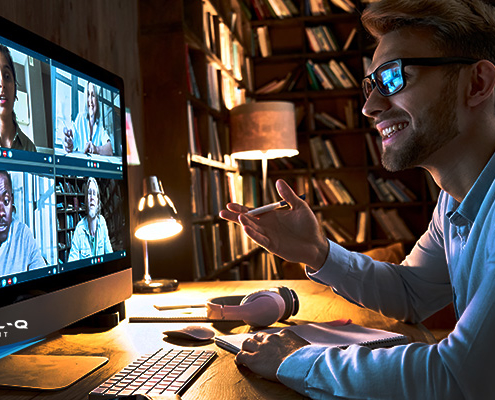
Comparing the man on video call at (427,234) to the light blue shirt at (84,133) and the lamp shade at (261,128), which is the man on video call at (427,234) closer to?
the light blue shirt at (84,133)

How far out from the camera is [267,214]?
1325 millimetres

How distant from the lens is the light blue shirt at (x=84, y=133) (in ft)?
3.07

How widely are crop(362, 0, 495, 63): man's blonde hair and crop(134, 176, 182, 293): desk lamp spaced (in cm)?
89

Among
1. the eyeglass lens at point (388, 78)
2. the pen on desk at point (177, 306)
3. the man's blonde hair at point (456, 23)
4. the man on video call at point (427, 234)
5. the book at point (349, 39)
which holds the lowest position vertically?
the pen on desk at point (177, 306)

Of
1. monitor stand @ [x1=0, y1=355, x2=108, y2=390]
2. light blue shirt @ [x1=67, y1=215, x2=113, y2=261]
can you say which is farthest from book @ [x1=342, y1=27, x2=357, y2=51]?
monitor stand @ [x1=0, y1=355, x2=108, y2=390]

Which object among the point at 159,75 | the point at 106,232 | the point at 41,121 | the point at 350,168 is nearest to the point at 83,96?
the point at 41,121

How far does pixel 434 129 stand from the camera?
1.03 meters

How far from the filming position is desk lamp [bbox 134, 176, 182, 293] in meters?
1.57

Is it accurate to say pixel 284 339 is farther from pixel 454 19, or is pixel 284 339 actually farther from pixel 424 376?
pixel 454 19

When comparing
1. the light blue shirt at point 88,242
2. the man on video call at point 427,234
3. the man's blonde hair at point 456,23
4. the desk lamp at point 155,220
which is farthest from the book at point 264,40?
the light blue shirt at point 88,242

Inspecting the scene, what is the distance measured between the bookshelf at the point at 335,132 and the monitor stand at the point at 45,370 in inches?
145

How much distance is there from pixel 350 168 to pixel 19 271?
3.87 meters

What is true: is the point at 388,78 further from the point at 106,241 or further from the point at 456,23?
the point at 106,241

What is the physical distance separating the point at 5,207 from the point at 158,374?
1.11 ft
